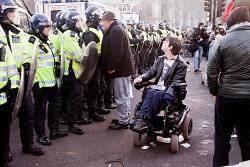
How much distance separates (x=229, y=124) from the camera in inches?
170

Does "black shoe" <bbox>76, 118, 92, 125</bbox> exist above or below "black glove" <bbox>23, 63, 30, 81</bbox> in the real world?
below

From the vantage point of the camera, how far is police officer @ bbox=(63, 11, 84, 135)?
650 centimetres

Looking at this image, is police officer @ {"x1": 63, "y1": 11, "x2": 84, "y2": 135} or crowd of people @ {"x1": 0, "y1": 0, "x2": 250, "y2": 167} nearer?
crowd of people @ {"x1": 0, "y1": 0, "x2": 250, "y2": 167}

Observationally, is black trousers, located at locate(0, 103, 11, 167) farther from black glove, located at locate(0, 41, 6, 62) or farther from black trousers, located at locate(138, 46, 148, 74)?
black trousers, located at locate(138, 46, 148, 74)

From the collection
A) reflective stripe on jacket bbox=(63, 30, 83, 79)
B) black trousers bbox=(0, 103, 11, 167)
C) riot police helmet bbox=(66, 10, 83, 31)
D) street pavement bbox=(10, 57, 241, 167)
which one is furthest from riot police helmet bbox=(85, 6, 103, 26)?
black trousers bbox=(0, 103, 11, 167)

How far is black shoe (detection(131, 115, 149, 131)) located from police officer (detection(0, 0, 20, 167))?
1817 millimetres

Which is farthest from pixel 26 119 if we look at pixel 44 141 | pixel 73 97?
pixel 73 97

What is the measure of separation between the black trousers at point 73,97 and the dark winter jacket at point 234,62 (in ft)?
9.51

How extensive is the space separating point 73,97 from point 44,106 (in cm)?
76

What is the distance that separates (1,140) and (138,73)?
31.8 ft

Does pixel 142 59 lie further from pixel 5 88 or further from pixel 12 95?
pixel 5 88

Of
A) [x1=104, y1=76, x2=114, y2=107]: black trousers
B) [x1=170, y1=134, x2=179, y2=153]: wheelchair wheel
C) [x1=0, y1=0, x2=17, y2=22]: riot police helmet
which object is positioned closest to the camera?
[x1=0, y1=0, x2=17, y2=22]: riot police helmet

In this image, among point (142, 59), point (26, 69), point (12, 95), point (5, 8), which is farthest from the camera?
point (142, 59)

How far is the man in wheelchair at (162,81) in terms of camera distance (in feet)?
18.8
